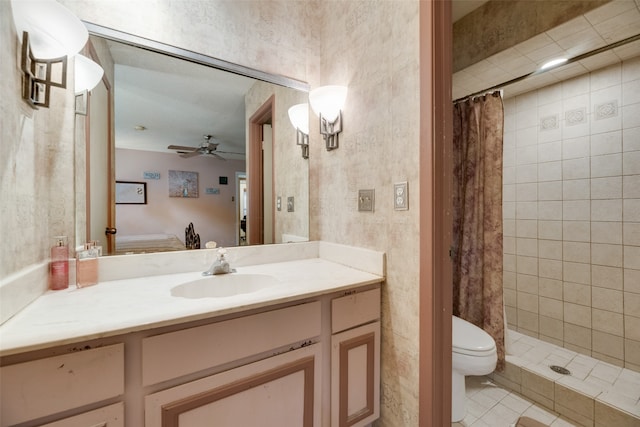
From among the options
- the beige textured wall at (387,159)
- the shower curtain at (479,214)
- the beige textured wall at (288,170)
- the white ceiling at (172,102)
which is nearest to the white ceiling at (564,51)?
the shower curtain at (479,214)

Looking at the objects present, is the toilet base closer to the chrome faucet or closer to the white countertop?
the white countertop

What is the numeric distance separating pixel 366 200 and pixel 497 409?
1.57 metres

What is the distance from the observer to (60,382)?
617 mm

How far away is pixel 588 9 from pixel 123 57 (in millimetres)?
2261

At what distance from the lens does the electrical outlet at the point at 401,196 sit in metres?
1.08

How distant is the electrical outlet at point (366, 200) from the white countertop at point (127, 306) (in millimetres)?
324

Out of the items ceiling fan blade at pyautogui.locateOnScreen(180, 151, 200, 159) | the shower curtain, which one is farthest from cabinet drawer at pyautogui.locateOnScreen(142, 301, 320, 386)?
the shower curtain

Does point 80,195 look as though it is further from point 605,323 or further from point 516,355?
point 605,323

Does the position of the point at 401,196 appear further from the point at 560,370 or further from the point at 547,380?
the point at 560,370

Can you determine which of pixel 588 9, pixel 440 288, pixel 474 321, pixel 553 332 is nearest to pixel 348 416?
pixel 440 288

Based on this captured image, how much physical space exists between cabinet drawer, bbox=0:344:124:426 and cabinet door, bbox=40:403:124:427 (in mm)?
30

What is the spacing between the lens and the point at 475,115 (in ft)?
6.64

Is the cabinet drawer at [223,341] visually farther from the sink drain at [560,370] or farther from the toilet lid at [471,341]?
the sink drain at [560,370]

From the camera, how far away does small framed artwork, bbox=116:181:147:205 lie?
122 centimetres
